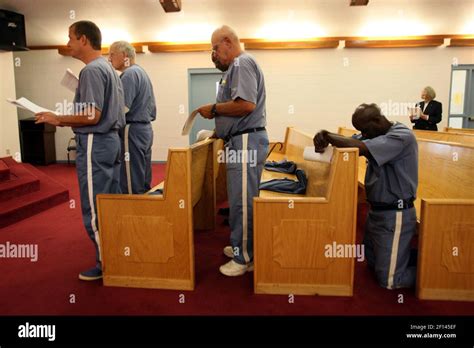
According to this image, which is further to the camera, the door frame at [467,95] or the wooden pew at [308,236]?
the door frame at [467,95]

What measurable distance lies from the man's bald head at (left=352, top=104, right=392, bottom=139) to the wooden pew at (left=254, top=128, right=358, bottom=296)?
0.25 m

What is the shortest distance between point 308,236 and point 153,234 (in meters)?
0.88

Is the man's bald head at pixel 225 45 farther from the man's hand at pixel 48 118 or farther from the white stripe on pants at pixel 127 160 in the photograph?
the white stripe on pants at pixel 127 160

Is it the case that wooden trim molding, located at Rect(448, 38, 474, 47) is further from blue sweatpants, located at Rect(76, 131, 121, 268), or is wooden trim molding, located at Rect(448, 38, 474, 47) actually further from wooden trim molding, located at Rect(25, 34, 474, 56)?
blue sweatpants, located at Rect(76, 131, 121, 268)

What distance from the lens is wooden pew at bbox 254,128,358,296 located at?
2.12 meters

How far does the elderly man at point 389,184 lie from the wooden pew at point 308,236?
169 millimetres

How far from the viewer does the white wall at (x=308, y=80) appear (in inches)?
275

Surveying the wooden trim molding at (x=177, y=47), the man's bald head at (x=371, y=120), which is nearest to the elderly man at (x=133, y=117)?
the man's bald head at (x=371, y=120)

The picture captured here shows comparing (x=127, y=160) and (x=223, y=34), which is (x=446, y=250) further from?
(x=127, y=160)

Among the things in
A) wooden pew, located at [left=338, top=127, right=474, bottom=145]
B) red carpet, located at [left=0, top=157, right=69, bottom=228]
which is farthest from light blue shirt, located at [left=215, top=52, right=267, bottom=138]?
red carpet, located at [left=0, top=157, right=69, bottom=228]

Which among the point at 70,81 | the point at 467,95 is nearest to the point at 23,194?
the point at 70,81

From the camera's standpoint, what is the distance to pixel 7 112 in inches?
236
